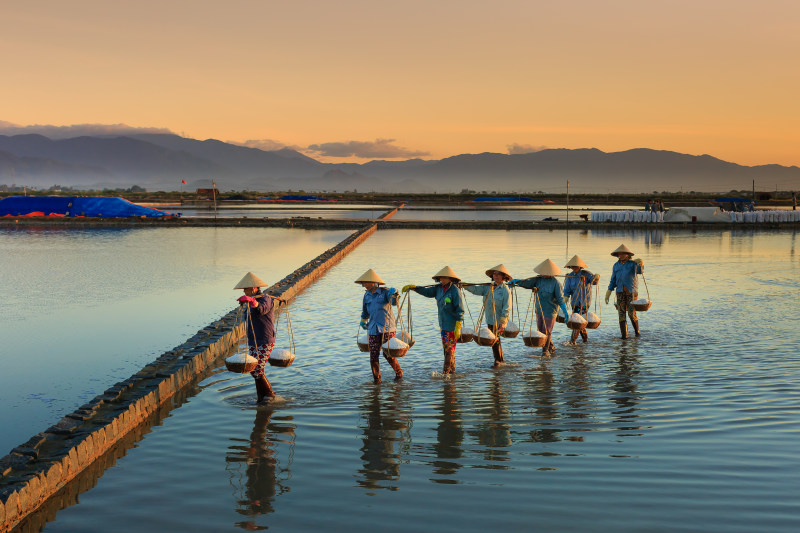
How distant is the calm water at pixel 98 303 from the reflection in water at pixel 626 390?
262 inches

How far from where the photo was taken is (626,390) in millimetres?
9938

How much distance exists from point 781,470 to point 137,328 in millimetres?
12672

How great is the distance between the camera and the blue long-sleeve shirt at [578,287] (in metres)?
12.8

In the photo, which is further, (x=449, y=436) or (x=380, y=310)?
(x=380, y=310)

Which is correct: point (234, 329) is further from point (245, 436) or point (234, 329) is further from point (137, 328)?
point (245, 436)

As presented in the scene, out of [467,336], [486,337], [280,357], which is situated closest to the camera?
[280,357]

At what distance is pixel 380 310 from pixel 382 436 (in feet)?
7.07

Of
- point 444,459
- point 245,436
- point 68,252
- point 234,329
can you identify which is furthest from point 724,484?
point 68,252

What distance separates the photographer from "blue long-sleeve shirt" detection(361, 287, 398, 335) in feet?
32.7

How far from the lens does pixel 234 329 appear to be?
13859mm

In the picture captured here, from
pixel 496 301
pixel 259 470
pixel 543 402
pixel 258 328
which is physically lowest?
pixel 259 470

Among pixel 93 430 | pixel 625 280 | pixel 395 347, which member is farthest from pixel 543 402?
pixel 93 430

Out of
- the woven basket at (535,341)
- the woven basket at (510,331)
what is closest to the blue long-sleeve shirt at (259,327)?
the woven basket at (510,331)

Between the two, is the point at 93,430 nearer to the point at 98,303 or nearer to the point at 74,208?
the point at 98,303
